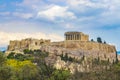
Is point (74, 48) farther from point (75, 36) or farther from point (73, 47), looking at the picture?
point (75, 36)

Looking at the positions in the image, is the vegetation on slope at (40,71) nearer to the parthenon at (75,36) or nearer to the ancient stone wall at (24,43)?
the ancient stone wall at (24,43)

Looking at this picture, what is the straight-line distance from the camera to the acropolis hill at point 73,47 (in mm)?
122438

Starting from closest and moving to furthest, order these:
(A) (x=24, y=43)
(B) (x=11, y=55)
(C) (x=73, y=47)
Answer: (B) (x=11, y=55) < (C) (x=73, y=47) < (A) (x=24, y=43)

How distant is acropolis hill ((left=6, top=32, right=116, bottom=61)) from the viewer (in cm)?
12244

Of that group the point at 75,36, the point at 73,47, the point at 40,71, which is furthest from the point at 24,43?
the point at 40,71

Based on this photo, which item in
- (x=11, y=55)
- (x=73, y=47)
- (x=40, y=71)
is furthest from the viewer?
(x=73, y=47)

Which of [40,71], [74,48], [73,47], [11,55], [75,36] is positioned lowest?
[40,71]

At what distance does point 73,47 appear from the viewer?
128375 millimetres

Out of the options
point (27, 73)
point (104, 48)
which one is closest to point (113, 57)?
point (104, 48)

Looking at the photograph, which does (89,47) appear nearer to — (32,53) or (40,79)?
(32,53)

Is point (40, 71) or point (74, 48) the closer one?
point (40, 71)

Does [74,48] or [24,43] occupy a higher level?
[24,43]

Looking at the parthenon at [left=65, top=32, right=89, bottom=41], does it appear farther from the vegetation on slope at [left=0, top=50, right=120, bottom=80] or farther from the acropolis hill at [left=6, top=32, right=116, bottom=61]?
the vegetation on slope at [left=0, top=50, right=120, bottom=80]

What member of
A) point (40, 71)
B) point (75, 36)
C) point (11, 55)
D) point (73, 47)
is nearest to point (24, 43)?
point (73, 47)
